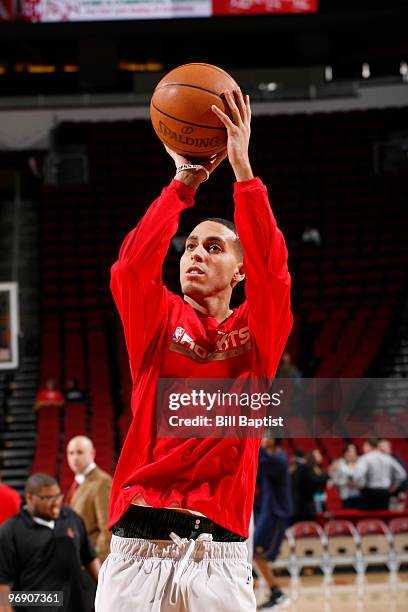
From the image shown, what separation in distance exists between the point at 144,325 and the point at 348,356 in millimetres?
10935

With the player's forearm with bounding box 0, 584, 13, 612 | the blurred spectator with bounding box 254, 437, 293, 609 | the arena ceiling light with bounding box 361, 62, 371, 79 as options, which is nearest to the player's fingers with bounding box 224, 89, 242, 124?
the player's forearm with bounding box 0, 584, 13, 612

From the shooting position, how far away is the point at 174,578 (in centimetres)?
238

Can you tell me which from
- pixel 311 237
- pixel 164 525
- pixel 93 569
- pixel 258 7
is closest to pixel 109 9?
pixel 258 7

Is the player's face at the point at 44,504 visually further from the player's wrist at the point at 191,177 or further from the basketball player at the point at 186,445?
the player's wrist at the point at 191,177

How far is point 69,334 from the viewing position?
568 inches

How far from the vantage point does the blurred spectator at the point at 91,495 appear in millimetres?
5176

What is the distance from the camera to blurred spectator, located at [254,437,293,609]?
812 cm

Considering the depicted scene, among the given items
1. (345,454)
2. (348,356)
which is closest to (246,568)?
(345,454)

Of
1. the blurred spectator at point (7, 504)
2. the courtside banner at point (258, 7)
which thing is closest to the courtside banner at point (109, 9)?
the courtside banner at point (258, 7)

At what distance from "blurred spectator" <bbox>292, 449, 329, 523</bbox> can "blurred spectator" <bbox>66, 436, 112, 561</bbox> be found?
4233 mm

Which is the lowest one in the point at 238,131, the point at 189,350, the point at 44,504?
the point at 44,504

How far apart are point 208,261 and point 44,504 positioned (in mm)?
2277

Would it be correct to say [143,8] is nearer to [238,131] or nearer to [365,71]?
[365,71]

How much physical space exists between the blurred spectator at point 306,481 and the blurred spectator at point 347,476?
0.64m
